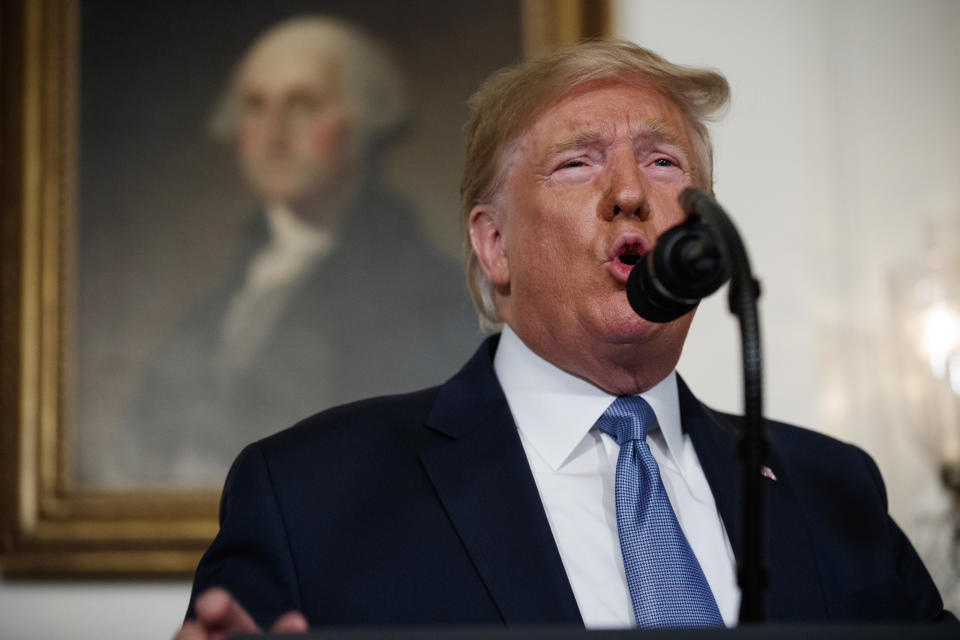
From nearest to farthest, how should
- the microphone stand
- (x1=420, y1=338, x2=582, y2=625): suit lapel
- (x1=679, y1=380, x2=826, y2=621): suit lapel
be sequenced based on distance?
1. the microphone stand
2. (x1=420, y1=338, x2=582, y2=625): suit lapel
3. (x1=679, y1=380, x2=826, y2=621): suit lapel

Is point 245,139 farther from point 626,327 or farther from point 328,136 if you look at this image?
point 626,327

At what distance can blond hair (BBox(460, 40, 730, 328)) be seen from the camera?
1.52 m

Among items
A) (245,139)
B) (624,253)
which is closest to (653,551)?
(624,253)

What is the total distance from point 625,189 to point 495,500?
19.1 inches

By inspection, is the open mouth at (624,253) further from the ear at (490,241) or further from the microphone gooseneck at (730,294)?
the microphone gooseneck at (730,294)

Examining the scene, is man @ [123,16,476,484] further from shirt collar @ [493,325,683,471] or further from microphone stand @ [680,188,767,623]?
microphone stand @ [680,188,767,623]

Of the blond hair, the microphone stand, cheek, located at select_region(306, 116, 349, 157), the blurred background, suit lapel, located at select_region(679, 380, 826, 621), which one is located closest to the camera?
the microphone stand

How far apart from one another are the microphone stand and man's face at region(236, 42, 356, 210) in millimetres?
2057

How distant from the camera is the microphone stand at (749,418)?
744 millimetres

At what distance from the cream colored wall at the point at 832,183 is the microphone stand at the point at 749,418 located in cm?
176

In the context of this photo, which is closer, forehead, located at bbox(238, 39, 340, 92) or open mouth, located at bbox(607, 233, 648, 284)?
open mouth, located at bbox(607, 233, 648, 284)

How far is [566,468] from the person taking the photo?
1.37m

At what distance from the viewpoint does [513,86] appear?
1.59 m

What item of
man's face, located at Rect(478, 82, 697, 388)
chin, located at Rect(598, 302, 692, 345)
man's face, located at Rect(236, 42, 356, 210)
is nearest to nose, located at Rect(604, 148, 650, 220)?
man's face, located at Rect(478, 82, 697, 388)
